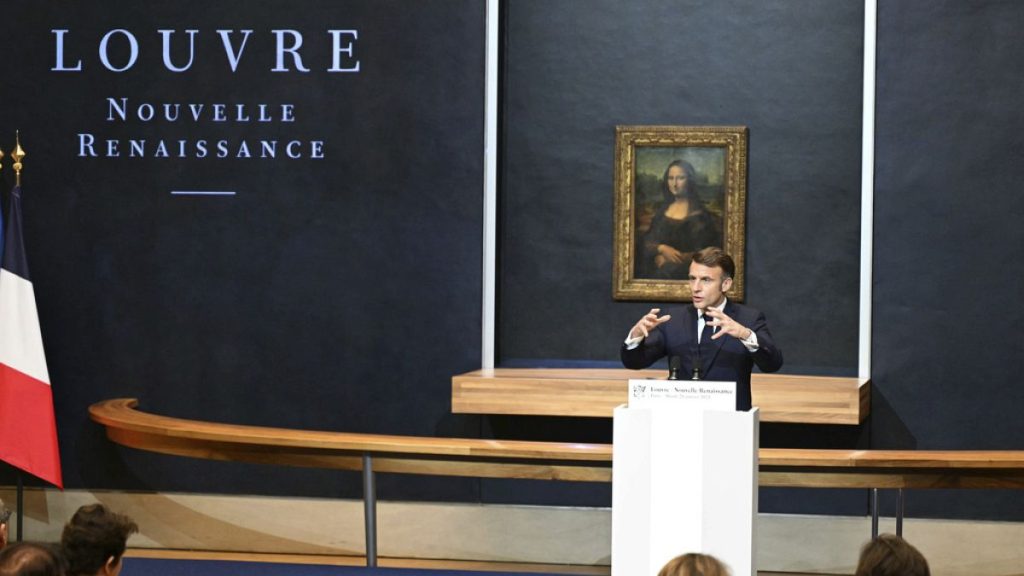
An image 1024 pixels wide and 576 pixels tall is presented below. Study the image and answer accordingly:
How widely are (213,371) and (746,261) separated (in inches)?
118

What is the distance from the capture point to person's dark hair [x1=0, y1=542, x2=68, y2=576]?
3.00 metres

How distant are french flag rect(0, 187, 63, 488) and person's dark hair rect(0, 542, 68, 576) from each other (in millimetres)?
4280

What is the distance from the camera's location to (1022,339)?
698cm

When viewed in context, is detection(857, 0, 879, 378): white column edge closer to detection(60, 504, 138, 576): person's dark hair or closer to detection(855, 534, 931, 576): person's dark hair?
detection(855, 534, 931, 576): person's dark hair

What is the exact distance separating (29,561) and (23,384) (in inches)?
173

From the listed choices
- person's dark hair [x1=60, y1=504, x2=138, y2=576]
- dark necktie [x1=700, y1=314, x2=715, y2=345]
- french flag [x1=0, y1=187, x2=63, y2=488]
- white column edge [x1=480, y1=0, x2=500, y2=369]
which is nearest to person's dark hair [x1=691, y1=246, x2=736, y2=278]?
dark necktie [x1=700, y1=314, x2=715, y2=345]

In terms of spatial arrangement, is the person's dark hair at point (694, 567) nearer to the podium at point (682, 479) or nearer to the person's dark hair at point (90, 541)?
the podium at point (682, 479)

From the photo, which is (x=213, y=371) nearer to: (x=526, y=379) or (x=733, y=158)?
(x=526, y=379)

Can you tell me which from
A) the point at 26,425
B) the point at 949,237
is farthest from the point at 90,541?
the point at 949,237

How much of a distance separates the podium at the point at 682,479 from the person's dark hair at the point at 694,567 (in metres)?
1.34

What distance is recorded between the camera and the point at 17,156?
7375 mm

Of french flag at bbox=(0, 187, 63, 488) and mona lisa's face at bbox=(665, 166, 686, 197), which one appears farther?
mona lisa's face at bbox=(665, 166, 686, 197)

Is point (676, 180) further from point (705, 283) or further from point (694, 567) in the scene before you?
point (694, 567)

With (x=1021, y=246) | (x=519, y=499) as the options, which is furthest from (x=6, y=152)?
(x=1021, y=246)
